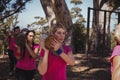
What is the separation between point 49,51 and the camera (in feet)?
13.3

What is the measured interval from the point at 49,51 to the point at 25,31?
2.15 metres

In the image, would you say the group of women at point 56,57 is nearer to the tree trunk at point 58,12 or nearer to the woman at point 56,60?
the woman at point 56,60

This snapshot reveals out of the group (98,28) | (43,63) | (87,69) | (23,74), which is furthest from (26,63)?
(98,28)

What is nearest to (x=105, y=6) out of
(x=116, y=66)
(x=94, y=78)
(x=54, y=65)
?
(x=94, y=78)

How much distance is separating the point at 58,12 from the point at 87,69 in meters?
2.14

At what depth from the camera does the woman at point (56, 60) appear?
396cm

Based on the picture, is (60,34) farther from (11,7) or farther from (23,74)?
(11,7)

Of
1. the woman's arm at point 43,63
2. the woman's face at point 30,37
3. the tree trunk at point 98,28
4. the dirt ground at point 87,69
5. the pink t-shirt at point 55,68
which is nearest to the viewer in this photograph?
the woman's arm at point 43,63

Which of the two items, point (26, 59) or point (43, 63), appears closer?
point (43, 63)

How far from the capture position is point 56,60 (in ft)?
13.8

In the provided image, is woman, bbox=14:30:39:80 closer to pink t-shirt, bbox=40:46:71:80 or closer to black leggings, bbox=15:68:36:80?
black leggings, bbox=15:68:36:80

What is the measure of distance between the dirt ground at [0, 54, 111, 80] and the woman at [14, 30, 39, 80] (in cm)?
434

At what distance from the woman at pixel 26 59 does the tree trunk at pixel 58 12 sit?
5468 mm

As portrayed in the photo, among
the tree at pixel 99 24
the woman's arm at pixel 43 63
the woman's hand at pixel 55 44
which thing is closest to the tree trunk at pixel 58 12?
the tree at pixel 99 24
